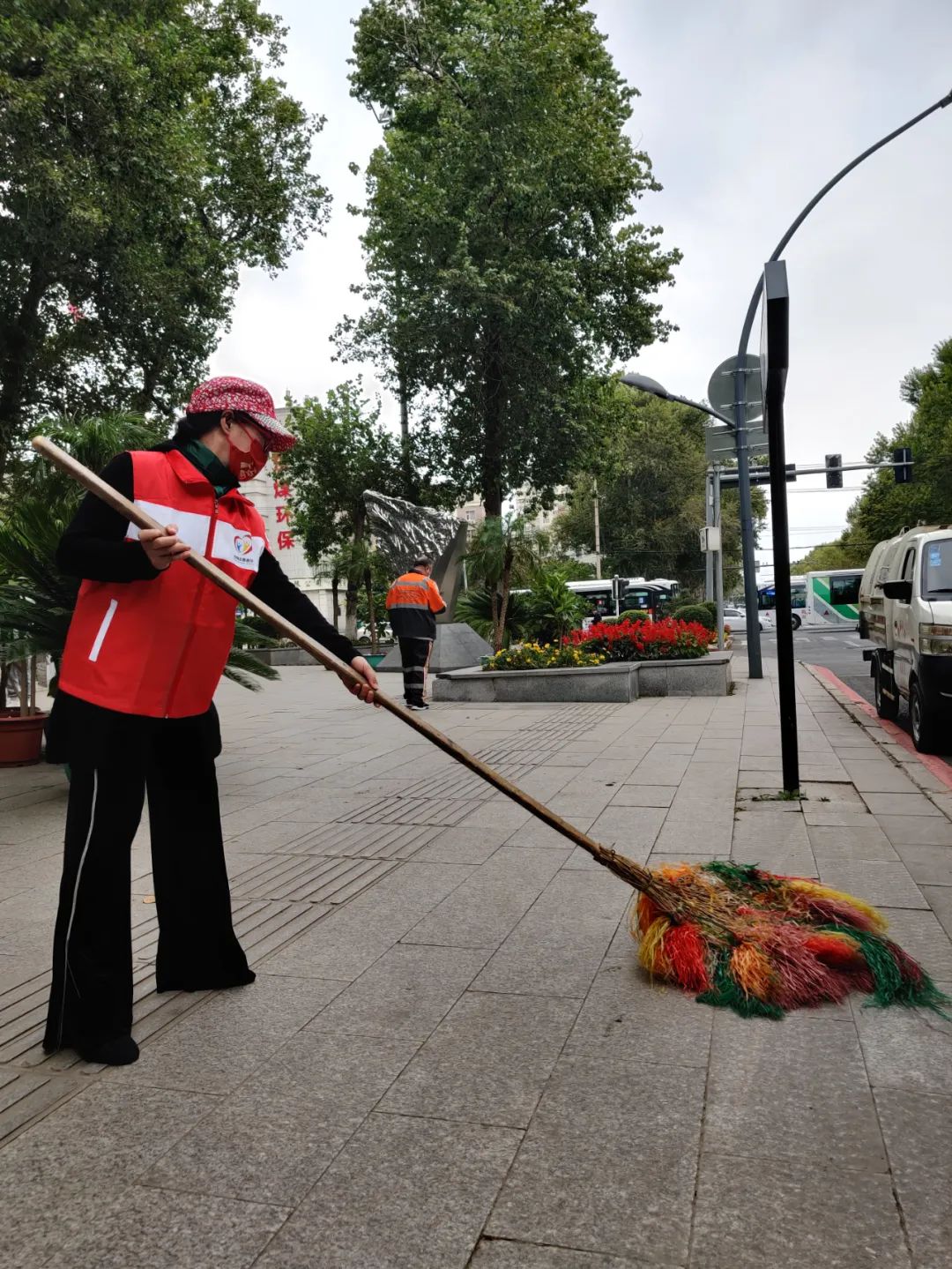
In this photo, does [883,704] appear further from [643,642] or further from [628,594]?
[628,594]

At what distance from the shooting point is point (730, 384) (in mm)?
16094

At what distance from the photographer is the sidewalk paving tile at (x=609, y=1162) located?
198 centimetres

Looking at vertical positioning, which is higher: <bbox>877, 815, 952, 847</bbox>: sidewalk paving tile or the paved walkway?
the paved walkway

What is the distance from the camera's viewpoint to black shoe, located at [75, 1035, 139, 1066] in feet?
9.09

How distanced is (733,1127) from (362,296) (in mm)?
28298

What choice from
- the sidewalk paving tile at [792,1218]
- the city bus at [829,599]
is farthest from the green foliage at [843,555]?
the sidewalk paving tile at [792,1218]

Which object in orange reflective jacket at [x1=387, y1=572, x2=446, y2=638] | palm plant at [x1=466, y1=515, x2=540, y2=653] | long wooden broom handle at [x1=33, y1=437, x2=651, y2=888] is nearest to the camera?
long wooden broom handle at [x1=33, y1=437, x2=651, y2=888]

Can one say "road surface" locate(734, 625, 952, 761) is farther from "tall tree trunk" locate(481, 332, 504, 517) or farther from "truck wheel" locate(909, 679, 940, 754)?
"tall tree trunk" locate(481, 332, 504, 517)

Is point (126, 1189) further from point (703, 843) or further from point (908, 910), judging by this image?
point (703, 843)

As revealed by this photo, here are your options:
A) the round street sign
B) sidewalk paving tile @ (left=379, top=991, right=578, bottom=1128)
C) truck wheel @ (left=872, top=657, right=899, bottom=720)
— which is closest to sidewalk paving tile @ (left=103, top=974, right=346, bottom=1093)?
sidewalk paving tile @ (left=379, top=991, right=578, bottom=1128)

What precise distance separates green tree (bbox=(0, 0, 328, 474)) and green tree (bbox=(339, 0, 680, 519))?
4941 mm

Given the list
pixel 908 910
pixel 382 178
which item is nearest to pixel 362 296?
pixel 382 178

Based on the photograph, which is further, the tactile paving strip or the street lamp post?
the street lamp post

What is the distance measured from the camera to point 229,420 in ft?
10.0
